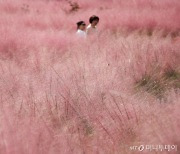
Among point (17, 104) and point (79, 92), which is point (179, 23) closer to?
point (79, 92)

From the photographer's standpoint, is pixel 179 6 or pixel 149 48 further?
pixel 179 6

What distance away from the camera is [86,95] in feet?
9.53

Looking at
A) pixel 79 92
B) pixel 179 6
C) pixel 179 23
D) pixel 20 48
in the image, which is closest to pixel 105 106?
pixel 79 92

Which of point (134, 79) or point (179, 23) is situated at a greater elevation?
point (179, 23)

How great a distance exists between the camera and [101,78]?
3.25 metres

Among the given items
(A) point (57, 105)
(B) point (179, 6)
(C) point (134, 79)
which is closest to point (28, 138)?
(A) point (57, 105)

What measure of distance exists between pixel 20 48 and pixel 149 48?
77.3 inches

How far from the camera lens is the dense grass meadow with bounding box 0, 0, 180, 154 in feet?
6.29

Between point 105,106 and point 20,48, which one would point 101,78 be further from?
point 20,48

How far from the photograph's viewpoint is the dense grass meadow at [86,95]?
1.92 m

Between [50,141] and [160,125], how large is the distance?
675mm

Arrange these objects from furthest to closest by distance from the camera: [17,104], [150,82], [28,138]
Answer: [150,82]
[17,104]
[28,138]

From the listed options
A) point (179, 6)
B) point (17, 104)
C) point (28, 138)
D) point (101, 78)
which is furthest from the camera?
point (179, 6)

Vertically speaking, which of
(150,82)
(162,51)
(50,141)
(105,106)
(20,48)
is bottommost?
(50,141)
